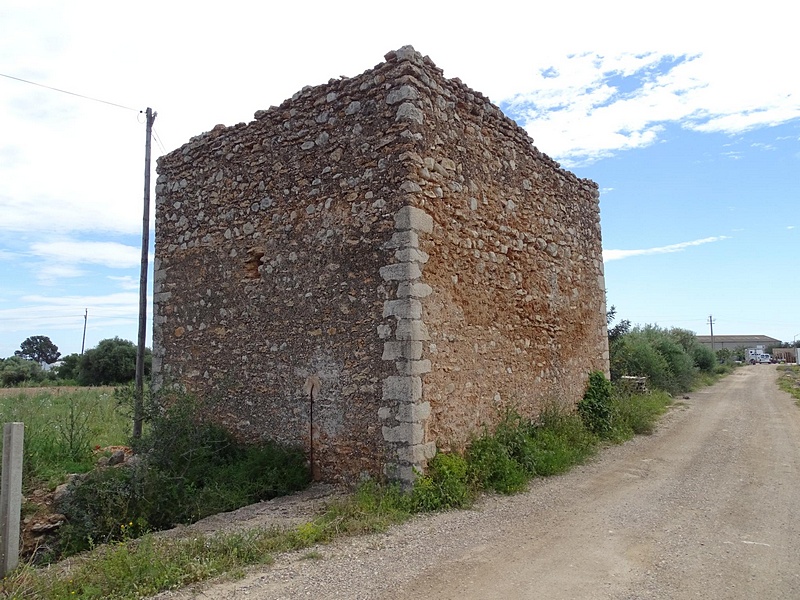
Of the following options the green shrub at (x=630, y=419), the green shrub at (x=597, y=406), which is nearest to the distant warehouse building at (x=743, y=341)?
the green shrub at (x=630, y=419)

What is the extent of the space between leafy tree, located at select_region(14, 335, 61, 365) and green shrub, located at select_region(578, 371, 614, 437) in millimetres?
63647

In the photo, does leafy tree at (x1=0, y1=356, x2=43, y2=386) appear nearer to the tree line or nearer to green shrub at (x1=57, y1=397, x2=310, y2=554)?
the tree line

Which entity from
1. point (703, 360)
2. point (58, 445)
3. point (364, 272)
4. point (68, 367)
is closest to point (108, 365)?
point (68, 367)

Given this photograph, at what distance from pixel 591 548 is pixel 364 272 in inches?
146

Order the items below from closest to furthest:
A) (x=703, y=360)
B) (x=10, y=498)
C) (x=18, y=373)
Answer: (x=10, y=498)
(x=703, y=360)
(x=18, y=373)

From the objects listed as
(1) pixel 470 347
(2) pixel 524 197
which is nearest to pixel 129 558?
(1) pixel 470 347

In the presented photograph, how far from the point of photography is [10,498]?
16.0 ft

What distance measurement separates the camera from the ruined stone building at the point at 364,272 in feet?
22.0

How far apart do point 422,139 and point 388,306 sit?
200 centimetres

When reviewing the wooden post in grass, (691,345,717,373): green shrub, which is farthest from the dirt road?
(691,345,717,373): green shrub

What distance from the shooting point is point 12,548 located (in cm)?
486

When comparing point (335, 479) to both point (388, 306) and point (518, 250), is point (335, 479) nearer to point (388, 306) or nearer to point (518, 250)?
point (388, 306)

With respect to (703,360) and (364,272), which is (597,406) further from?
(703,360)

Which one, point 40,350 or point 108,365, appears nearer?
point 108,365
